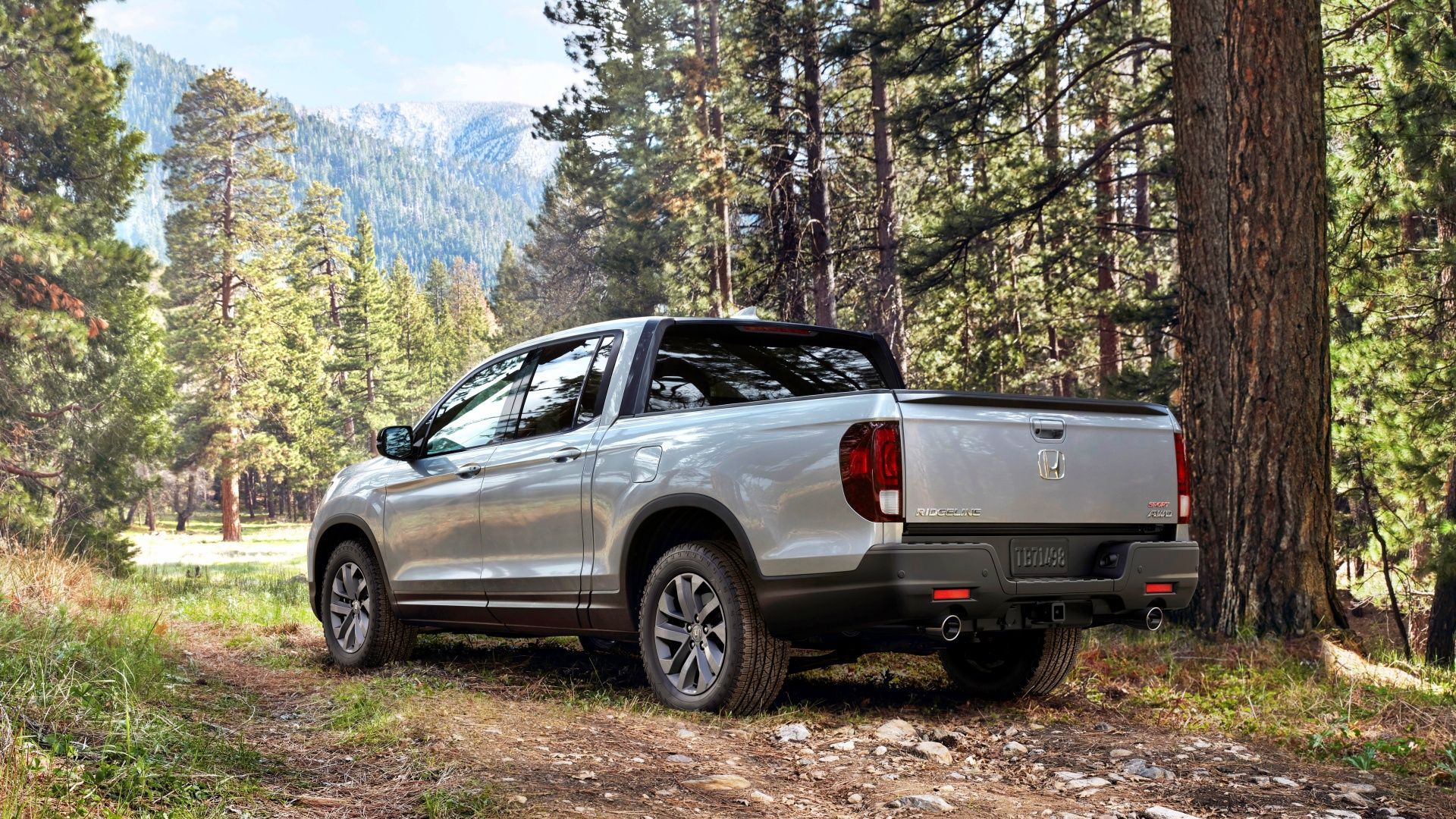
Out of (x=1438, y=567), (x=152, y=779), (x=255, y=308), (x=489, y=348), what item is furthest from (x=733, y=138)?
(x=489, y=348)

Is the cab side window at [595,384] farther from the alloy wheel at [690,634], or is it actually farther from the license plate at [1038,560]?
the license plate at [1038,560]

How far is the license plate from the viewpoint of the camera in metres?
5.11

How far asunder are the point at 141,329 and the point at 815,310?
70.8ft

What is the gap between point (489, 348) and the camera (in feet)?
238

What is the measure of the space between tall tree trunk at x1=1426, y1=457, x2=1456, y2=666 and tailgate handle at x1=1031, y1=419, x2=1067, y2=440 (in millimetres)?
8724

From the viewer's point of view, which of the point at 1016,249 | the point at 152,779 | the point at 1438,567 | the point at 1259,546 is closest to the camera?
the point at 152,779

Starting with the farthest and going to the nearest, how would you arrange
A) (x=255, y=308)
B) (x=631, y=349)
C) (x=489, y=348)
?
1. (x=489, y=348)
2. (x=255, y=308)
3. (x=631, y=349)

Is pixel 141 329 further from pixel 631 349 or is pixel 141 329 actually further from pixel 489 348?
pixel 489 348

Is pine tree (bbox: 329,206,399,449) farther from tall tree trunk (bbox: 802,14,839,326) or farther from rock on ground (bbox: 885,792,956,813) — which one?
rock on ground (bbox: 885,792,956,813)

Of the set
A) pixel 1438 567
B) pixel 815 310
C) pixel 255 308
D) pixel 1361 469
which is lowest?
pixel 1438 567

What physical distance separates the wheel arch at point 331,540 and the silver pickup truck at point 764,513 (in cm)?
32

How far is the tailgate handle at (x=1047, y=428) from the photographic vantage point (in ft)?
17.0

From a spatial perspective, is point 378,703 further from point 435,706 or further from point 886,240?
point 886,240

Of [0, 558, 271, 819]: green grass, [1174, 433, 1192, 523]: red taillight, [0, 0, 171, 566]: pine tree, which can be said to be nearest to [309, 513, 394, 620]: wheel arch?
[0, 558, 271, 819]: green grass
